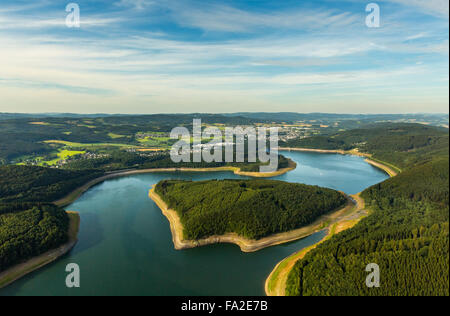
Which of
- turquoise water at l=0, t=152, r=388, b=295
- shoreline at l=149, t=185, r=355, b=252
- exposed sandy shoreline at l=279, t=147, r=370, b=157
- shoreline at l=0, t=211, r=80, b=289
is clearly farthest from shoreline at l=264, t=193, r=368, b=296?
exposed sandy shoreline at l=279, t=147, r=370, b=157

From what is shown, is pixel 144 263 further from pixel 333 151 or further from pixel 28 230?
pixel 333 151

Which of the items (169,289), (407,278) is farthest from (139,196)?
(407,278)

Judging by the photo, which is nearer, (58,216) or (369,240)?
(369,240)

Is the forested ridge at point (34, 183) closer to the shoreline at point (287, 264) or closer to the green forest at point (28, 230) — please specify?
the green forest at point (28, 230)

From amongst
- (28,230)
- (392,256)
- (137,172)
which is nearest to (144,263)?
(28,230)

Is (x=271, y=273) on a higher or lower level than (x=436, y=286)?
lower

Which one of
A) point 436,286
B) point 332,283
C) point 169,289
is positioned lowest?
point 169,289

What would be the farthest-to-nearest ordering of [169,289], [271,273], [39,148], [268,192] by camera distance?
[39,148]
[268,192]
[271,273]
[169,289]

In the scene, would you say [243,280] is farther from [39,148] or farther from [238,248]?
[39,148]

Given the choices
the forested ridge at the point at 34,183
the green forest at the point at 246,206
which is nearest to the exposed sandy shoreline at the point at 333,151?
the green forest at the point at 246,206
